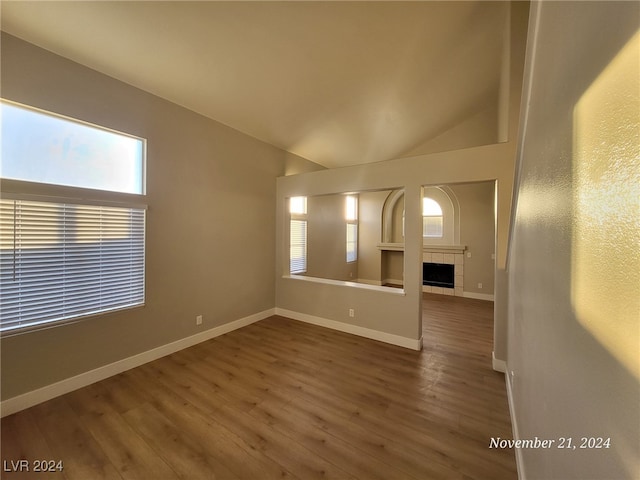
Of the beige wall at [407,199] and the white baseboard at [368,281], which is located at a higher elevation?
the beige wall at [407,199]

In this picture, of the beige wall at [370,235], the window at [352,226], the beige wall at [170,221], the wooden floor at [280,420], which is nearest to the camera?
the wooden floor at [280,420]

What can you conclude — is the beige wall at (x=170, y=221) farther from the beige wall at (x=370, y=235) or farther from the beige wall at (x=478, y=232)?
the beige wall at (x=478, y=232)

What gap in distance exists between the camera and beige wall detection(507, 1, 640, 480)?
16.7 inches

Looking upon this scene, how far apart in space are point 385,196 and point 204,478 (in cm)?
676

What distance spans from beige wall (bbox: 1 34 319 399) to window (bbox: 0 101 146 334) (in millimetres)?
113

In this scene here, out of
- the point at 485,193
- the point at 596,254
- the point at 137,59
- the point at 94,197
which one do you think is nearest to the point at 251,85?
the point at 137,59

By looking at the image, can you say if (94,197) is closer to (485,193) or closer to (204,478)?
(204,478)

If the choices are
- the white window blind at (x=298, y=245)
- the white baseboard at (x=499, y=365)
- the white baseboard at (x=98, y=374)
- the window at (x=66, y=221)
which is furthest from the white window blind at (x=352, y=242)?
the window at (x=66, y=221)

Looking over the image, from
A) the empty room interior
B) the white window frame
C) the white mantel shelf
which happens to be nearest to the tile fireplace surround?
the white mantel shelf

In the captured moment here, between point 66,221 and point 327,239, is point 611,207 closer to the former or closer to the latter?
point 66,221

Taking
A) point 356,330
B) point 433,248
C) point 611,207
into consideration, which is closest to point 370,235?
point 433,248

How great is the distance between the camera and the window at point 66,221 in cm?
204

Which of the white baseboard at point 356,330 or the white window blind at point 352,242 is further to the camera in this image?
the white window blind at point 352,242

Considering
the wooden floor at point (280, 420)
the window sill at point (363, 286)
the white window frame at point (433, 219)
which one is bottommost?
the wooden floor at point (280, 420)
